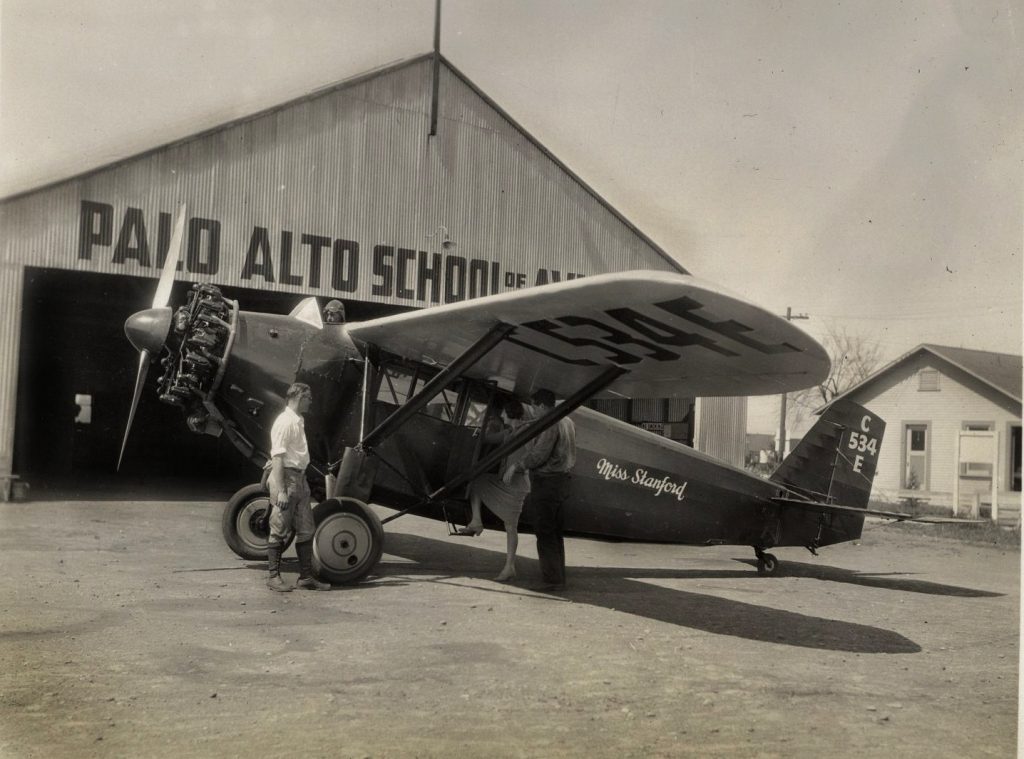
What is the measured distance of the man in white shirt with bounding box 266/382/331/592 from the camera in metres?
7.20

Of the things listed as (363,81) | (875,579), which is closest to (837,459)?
(875,579)

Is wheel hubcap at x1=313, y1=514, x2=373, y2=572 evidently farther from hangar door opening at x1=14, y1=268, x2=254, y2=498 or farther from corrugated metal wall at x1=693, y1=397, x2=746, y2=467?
corrugated metal wall at x1=693, y1=397, x2=746, y2=467

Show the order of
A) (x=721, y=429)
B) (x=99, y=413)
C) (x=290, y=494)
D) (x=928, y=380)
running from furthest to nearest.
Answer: (x=99, y=413)
(x=928, y=380)
(x=721, y=429)
(x=290, y=494)

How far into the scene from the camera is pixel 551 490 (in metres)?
8.24

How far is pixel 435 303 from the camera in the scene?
16.7 meters

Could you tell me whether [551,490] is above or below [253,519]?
above

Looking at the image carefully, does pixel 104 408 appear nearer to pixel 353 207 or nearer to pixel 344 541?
pixel 353 207

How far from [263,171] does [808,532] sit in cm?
1073

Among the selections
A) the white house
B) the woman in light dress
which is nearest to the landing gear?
the woman in light dress

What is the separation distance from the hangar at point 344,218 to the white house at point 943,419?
7.55 m

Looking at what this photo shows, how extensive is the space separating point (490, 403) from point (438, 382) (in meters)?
1.30

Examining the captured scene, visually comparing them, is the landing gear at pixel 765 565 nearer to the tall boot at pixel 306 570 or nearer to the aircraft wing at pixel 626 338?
the aircraft wing at pixel 626 338

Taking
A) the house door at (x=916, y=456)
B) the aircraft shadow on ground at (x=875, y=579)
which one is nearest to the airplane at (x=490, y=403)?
the aircraft shadow on ground at (x=875, y=579)

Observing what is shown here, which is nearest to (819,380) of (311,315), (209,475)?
(311,315)
